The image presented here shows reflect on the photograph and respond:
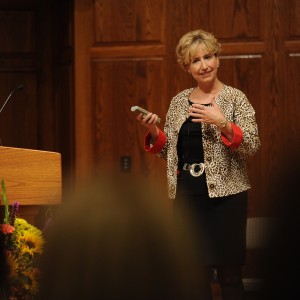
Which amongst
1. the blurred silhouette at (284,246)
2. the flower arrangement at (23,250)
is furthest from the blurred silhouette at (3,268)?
the flower arrangement at (23,250)

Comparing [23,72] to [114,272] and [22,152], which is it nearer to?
[22,152]

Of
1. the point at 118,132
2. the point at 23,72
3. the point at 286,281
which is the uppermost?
the point at 23,72

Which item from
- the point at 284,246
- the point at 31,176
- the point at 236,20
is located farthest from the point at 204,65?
the point at 284,246

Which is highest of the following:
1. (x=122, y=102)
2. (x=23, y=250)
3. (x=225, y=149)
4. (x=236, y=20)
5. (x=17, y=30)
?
(x=17, y=30)

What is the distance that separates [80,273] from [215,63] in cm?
182

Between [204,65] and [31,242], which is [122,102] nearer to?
[204,65]

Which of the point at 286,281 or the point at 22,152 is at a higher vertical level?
the point at 22,152

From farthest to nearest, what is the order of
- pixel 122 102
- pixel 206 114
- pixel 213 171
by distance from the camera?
pixel 122 102 → pixel 213 171 → pixel 206 114

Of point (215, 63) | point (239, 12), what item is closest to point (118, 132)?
point (239, 12)

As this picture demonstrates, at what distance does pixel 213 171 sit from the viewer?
2180mm

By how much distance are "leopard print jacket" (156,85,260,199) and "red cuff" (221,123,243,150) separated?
0.02 metres

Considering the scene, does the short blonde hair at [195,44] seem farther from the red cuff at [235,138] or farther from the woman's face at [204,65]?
the red cuff at [235,138]

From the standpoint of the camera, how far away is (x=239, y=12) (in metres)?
3.83

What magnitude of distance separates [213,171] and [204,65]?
0.37 meters
